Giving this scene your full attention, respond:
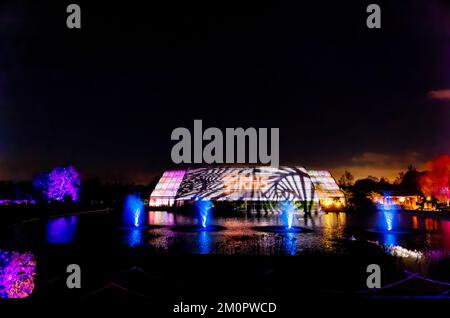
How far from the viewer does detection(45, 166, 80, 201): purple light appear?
52.5 metres

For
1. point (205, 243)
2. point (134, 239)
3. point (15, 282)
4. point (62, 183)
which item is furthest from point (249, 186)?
point (15, 282)

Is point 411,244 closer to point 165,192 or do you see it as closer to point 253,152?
point 253,152

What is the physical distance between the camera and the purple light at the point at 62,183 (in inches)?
2066

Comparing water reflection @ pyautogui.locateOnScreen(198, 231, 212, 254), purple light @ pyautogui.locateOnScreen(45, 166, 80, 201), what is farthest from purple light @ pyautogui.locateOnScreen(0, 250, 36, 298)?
purple light @ pyautogui.locateOnScreen(45, 166, 80, 201)

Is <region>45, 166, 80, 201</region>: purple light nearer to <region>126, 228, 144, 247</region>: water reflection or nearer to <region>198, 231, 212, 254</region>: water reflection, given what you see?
<region>126, 228, 144, 247</region>: water reflection

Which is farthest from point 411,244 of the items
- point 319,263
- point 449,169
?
point 449,169

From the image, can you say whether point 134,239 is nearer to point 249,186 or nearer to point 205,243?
point 205,243

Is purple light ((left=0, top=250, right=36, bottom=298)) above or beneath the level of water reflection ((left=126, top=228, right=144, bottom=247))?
above

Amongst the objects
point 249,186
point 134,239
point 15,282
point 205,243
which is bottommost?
point 249,186

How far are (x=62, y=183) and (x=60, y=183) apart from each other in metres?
0.25

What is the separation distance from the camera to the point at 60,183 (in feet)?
174

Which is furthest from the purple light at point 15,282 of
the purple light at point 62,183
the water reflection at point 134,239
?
the purple light at point 62,183
